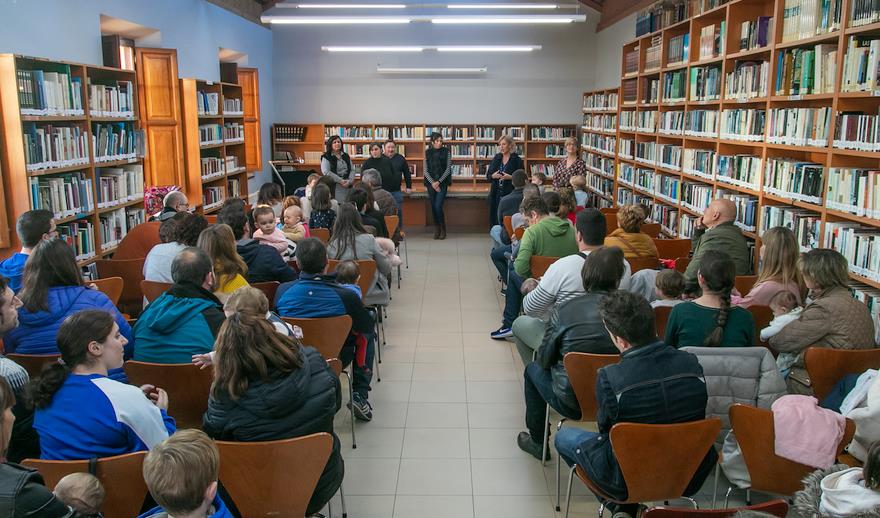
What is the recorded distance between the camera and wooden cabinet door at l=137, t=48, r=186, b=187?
7.39 m

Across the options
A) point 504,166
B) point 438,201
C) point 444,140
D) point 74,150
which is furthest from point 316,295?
point 444,140

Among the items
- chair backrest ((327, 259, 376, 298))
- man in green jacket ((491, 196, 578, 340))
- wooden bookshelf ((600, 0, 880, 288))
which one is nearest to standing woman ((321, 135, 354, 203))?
wooden bookshelf ((600, 0, 880, 288))

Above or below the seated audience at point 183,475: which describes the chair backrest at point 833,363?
below

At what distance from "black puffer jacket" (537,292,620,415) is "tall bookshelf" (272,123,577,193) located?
29.9 feet

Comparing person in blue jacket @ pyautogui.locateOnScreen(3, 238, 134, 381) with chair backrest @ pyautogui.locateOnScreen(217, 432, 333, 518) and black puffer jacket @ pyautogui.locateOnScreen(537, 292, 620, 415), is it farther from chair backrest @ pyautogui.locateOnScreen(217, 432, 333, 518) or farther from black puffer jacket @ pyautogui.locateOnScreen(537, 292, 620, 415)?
black puffer jacket @ pyautogui.locateOnScreen(537, 292, 620, 415)

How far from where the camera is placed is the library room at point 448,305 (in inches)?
Result: 99.4

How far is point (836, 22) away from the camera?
172 inches

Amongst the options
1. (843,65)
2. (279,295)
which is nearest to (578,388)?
(279,295)

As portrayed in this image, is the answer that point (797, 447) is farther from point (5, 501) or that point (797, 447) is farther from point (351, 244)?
point (351, 244)

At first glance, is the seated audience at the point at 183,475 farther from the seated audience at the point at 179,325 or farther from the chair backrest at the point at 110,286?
the chair backrest at the point at 110,286

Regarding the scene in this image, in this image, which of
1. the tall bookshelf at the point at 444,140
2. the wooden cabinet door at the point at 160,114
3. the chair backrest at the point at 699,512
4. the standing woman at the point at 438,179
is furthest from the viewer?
the tall bookshelf at the point at 444,140

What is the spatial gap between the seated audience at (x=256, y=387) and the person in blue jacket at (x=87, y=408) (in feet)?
0.80

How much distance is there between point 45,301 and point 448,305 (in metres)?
4.53

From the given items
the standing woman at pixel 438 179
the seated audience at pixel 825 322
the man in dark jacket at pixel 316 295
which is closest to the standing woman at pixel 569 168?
the standing woman at pixel 438 179
